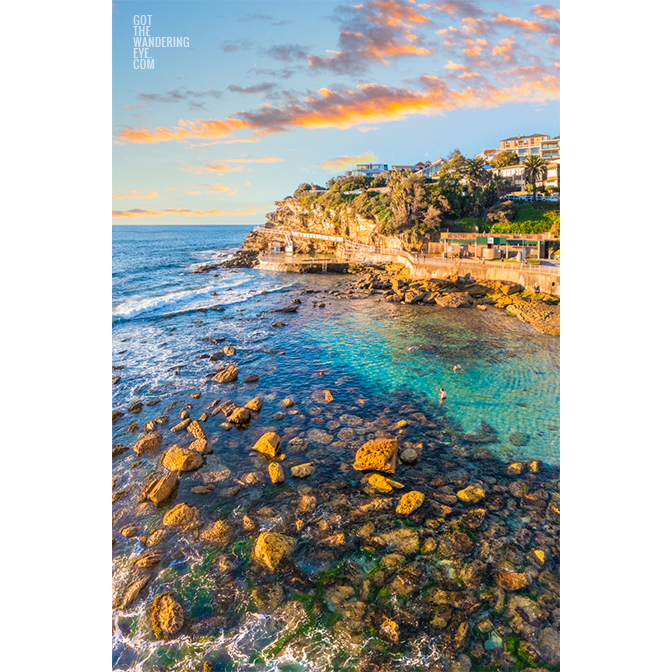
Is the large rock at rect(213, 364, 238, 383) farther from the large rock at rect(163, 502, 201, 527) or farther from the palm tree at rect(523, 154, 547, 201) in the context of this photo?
the palm tree at rect(523, 154, 547, 201)

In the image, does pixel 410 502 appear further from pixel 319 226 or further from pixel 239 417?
pixel 319 226

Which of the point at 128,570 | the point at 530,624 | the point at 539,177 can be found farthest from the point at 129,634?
the point at 539,177

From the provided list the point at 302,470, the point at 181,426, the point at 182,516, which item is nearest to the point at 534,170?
the point at 302,470

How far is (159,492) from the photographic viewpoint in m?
14.8

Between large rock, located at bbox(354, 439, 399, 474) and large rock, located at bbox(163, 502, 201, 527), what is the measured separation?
6.73m

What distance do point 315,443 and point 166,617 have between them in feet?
29.6

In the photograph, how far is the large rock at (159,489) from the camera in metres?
14.8

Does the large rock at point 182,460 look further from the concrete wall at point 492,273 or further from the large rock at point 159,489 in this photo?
the concrete wall at point 492,273

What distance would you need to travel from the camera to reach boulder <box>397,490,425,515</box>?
540 inches

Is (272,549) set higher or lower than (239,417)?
lower

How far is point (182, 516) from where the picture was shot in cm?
1369

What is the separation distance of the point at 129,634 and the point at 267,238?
9406 centimetres

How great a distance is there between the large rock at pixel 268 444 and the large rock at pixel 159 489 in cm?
381

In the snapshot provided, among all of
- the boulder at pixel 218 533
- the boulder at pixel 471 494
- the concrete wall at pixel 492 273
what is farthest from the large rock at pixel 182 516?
the concrete wall at pixel 492 273
